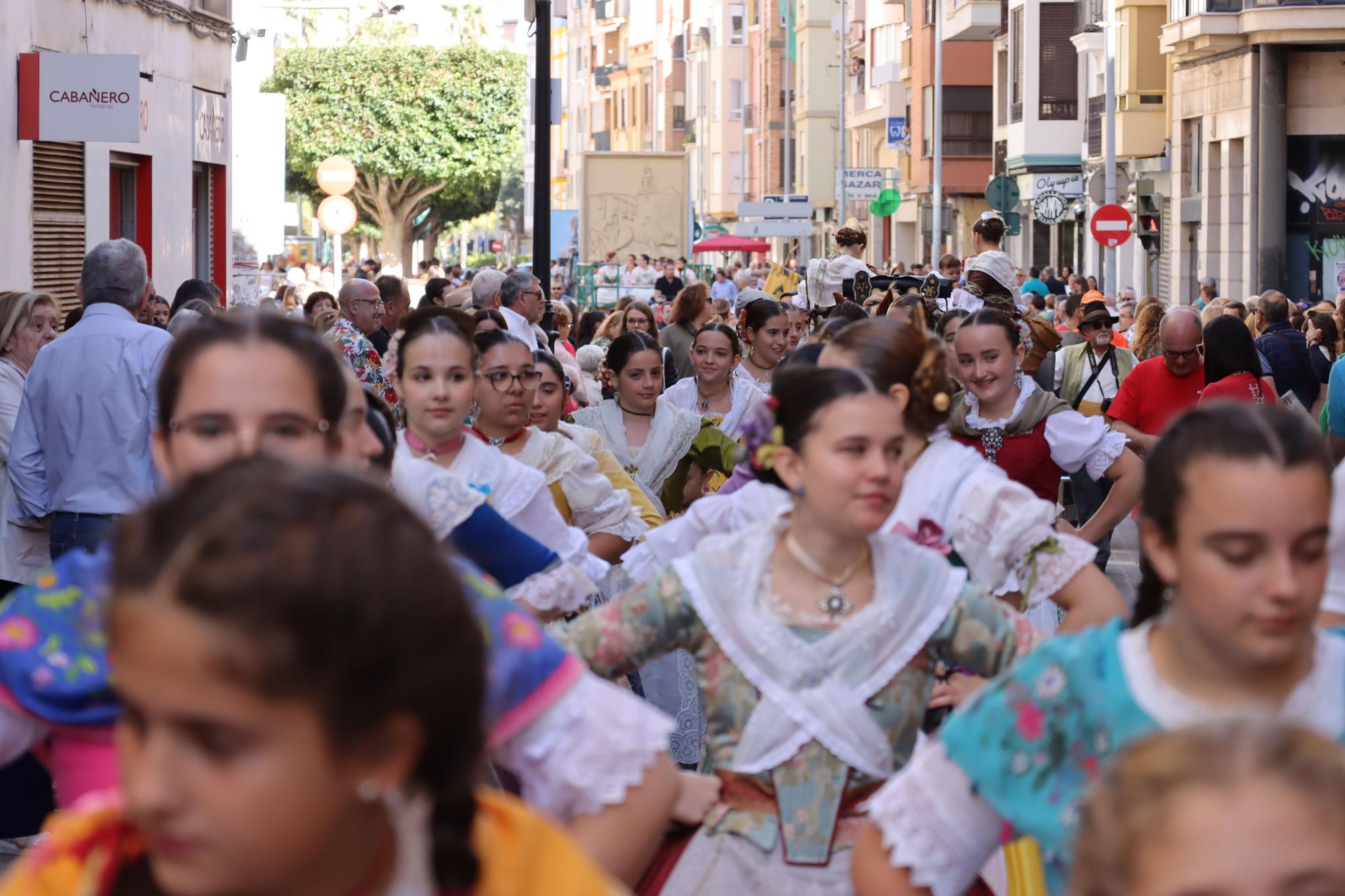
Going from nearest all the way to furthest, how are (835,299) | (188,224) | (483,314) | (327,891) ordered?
(327,891), (483,314), (835,299), (188,224)

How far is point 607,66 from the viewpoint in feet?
429

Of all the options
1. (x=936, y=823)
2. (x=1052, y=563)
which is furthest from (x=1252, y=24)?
(x=936, y=823)

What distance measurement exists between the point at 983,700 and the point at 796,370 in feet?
5.47

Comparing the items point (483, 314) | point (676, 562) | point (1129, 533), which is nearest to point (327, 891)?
point (676, 562)

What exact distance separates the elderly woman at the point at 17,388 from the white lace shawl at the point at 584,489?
8.37 feet

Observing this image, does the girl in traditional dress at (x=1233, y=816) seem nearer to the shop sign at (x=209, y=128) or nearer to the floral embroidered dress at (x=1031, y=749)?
the floral embroidered dress at (x=1031, y=749)

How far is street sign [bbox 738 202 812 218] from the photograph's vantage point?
44.8 m

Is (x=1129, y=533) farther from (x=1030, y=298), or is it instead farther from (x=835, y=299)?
(x=1030, y=298)

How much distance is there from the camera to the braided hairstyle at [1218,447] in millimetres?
3227

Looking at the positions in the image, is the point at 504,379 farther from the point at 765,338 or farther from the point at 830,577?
the point at 765,338

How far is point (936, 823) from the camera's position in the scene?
10.2 ft

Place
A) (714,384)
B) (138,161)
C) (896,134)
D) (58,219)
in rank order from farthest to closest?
(896,134) < (138,161) < (58,219) < (714,384)

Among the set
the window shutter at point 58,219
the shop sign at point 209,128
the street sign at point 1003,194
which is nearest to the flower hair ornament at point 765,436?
the window shutter at point 58,219

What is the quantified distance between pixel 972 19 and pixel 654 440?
49790 millimetres
